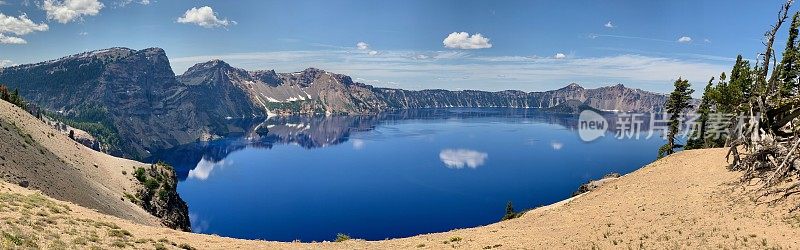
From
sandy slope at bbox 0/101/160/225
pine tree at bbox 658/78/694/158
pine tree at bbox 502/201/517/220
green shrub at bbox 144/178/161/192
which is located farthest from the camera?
green shrub at bbox 144/178/161/192

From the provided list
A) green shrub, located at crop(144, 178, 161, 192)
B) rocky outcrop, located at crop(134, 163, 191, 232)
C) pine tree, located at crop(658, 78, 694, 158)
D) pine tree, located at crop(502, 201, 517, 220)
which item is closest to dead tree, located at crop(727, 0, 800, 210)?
pine tree, located at crop(502, 201, 517, 220)

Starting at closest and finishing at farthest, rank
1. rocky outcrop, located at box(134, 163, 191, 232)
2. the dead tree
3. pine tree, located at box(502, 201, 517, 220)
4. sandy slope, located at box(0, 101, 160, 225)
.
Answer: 1. the dead tree
2. sandy slope, located at box(0, 101, 160, 225)
3. pine tree, located at box(502, 201, 517, 220)
4. rocky outcrop, located at box(134, 163, 191, 232)

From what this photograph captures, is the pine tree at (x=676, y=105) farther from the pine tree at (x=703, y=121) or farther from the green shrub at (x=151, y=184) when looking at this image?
the green shrub at (x=151, y=184)

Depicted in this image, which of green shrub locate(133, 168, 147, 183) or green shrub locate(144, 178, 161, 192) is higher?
green shrub locate(133, 168, 147, 183)

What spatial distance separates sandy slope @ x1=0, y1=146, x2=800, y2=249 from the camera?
76.2 feet

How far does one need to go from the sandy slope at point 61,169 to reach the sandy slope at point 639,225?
1861 centimetres

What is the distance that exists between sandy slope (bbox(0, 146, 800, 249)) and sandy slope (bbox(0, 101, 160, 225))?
18.6 m

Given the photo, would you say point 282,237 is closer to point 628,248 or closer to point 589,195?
point 589,195

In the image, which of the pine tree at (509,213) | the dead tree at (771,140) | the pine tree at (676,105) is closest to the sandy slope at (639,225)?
the dead tree at (771,140)

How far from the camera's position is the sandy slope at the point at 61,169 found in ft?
177

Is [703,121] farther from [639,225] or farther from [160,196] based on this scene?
[160,196]

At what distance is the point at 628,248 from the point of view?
24.4 meters

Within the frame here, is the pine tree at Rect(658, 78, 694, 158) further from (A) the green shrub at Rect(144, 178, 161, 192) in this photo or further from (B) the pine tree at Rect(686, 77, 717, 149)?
(A) the green shrub at Rect(144, 178, 161, 192)

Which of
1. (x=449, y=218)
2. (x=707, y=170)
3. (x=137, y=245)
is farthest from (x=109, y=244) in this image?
(x=449, y=218)
